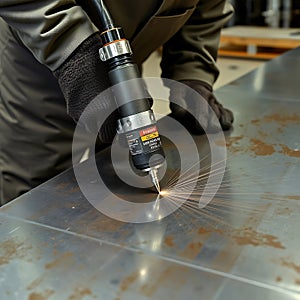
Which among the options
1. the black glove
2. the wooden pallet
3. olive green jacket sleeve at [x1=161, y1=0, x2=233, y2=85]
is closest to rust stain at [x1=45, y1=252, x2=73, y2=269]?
the black glove

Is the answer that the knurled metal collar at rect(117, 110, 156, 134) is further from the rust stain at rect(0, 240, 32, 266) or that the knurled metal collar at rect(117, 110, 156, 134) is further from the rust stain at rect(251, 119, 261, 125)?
the rust stain at rect(251, 119, 261, 125)

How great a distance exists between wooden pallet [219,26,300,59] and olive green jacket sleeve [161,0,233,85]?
193 cm

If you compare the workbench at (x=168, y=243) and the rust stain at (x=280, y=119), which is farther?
the rust stain at (x=280, y=119)

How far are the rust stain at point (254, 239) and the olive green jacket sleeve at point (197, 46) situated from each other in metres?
0.49

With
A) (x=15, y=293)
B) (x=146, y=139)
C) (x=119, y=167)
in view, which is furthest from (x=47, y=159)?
(x=15, y=293)

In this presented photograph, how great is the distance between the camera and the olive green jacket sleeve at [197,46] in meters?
1.01

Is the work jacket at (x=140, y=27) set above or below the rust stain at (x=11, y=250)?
above

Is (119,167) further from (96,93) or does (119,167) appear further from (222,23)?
(222,23)

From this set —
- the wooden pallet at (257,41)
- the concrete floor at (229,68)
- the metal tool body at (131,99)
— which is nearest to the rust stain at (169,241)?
the metal tool body at (131,99)

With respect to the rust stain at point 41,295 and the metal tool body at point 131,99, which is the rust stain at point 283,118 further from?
the rust stain at point 41,295

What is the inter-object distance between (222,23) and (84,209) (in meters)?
0.61

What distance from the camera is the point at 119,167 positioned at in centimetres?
81

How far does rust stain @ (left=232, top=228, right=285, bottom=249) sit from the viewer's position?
553 millimetres

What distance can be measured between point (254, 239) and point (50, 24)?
0.41 m
